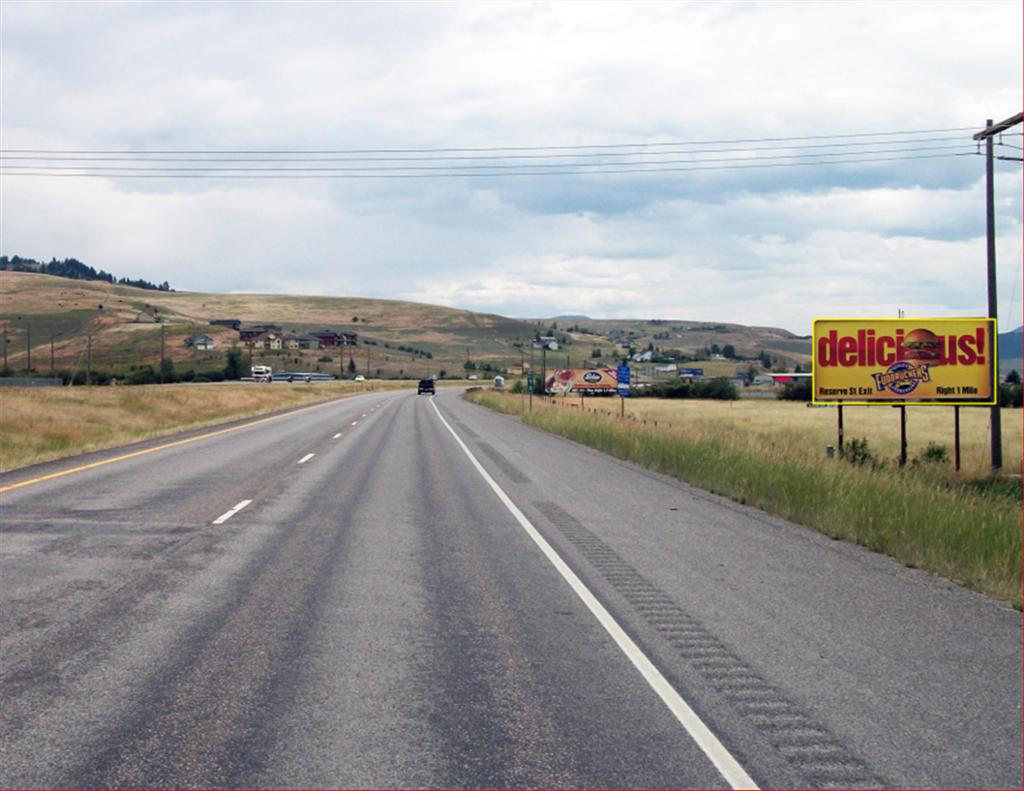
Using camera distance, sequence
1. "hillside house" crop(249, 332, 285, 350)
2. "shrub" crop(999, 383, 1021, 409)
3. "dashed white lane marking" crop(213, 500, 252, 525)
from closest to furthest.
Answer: "dashed white lane marking" crop(213, 500, 252, 525)
"shrub" crop(999, 383, 1021, 409)
"hillside house" crop(249, 332, 285, 350)

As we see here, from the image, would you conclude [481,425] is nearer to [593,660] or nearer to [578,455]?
[578,455]

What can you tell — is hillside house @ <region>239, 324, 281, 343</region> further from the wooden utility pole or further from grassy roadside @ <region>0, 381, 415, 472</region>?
the wooden utility pole

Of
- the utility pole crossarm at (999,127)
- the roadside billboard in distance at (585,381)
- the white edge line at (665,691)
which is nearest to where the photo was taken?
the white edge line at (665,691)

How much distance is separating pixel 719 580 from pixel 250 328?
597ft

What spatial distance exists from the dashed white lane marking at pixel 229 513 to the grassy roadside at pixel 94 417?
29.4ft

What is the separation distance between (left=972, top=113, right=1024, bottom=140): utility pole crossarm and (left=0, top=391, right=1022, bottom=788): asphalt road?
16.1 m

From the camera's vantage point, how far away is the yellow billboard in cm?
2777

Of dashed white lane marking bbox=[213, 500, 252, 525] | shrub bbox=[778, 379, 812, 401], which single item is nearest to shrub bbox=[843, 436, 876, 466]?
dashed white lane marking bbox=[213, 500, 252, 525]

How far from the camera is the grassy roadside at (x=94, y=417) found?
90.4 ft

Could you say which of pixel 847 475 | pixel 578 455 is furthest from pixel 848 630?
pixel 578 455

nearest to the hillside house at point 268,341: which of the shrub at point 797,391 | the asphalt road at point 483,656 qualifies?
the shrub at point 797,391

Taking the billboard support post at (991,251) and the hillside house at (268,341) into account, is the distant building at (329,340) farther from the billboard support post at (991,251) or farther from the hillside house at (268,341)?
the billboard support post at (991,251)

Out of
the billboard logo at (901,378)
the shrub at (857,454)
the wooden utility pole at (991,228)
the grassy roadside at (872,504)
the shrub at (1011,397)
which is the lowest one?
the shrub at (1011,397)

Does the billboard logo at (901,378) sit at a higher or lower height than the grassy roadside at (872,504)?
higher
